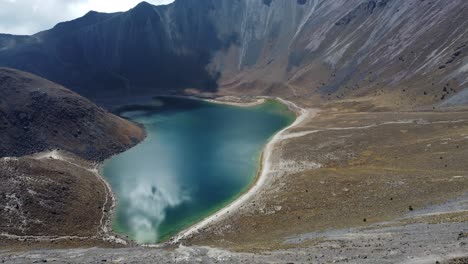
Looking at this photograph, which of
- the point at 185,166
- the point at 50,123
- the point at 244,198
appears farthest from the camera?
the point at 50,123

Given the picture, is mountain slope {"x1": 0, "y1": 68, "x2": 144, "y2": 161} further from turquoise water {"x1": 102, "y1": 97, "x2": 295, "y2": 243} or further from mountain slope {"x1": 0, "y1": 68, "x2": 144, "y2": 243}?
turquoise water {"x1": 102, "y1": 97, "x2": 295, "y2": 243}

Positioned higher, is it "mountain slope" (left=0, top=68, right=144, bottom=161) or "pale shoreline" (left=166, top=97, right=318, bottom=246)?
"mountain slope" (left=0, top=68, right=144, bottom=161)

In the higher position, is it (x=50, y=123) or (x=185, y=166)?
(x=50, y=123)

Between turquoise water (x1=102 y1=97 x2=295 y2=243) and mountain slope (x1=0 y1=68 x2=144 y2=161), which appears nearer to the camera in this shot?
turquoise water (x1=102 y1=97 x2=295 y2=243)

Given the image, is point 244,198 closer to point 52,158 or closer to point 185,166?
point 185,166

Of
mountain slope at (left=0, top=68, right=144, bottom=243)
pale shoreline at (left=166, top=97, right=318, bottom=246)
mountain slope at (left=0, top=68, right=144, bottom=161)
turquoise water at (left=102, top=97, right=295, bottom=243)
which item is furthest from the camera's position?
mountain slope at (left=0, top=68, right=144, bottom=161)

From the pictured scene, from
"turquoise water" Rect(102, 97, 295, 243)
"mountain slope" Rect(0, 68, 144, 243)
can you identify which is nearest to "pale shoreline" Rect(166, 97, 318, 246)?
"turquoise water" Rect(102, 97, 295, 243)

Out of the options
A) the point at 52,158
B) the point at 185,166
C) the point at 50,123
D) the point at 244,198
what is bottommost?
the point at 244,198

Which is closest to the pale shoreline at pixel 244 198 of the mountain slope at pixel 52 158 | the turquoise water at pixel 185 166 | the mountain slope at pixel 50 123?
the turquoise water at pixel 185 166

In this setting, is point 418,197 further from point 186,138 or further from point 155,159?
point 186,138

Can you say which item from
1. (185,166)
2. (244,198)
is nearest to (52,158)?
(185,166)
